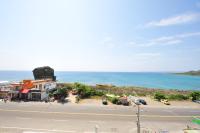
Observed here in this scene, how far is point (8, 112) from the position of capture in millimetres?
41906

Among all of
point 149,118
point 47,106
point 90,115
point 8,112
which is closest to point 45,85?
point 47,106

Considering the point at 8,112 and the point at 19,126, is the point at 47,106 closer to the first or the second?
the point at 8,112

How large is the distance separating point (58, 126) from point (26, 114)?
10735 millimetres

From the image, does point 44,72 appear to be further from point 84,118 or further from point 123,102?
point 84,118

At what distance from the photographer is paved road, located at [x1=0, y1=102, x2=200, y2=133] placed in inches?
1275

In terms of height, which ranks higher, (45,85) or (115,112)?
(45,85)

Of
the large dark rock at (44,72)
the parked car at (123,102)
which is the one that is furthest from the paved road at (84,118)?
the large dark rock at (44,72)

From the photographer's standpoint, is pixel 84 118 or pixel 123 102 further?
pixel 123 102

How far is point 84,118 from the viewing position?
1490 inches

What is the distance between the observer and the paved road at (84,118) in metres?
32.4

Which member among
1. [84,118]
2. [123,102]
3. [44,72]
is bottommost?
[84,118]

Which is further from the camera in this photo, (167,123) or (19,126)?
(167,123)

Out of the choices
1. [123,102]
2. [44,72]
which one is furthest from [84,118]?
[44,72]

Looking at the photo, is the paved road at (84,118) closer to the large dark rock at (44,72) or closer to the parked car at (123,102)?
the parked car at (123,102)
